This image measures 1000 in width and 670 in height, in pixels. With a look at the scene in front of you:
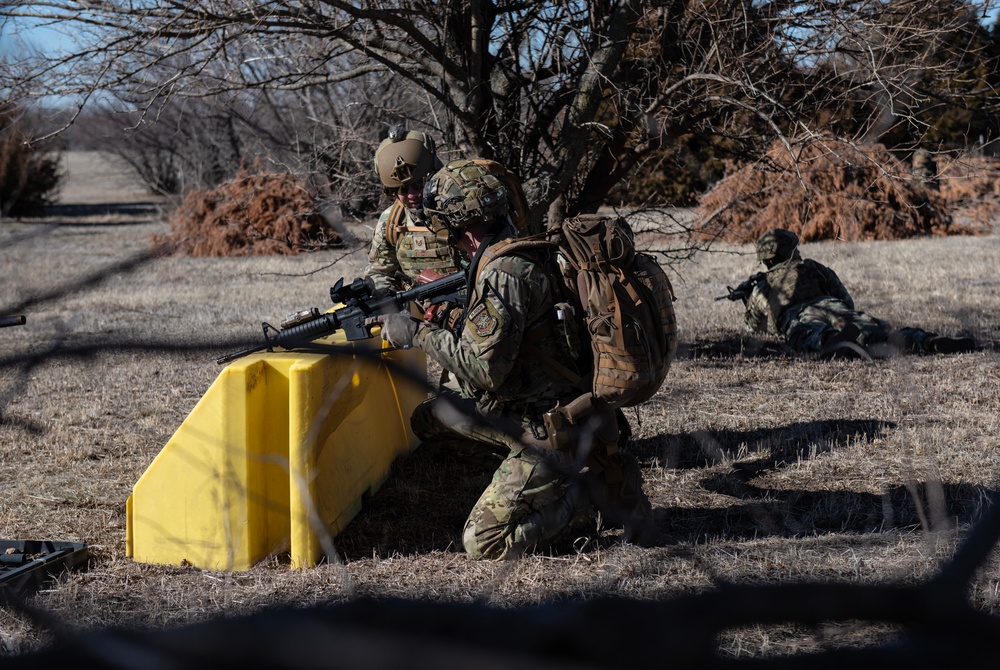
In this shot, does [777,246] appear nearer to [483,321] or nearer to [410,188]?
[410,188]

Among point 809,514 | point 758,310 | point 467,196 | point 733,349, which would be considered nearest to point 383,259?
point 467,196

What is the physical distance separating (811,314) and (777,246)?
74cm

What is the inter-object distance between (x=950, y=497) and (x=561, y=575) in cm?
198

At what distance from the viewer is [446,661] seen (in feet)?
2.10

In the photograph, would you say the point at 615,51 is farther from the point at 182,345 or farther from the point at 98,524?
the point at 182,345

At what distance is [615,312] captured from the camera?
141 inches

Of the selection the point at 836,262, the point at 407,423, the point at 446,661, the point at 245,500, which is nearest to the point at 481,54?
the point at 407,423

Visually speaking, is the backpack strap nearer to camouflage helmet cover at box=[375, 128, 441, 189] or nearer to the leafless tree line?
camouflage helmet cover at box=[375, 128, 441, 189]

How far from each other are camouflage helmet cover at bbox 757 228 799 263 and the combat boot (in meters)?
1.37

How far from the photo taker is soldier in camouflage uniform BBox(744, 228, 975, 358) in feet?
23.5

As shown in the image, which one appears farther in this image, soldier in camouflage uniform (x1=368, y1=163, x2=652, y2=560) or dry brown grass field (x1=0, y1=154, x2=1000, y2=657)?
soldier in camouflage uniform (x1=368, y1=163, x2=652, y2=560)

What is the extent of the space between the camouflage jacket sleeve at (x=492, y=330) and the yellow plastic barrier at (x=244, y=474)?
16.1 inches

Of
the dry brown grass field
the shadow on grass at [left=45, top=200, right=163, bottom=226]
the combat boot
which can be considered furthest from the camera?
the shadow on grass at [left=45, top=200, right=163, bottom=226]

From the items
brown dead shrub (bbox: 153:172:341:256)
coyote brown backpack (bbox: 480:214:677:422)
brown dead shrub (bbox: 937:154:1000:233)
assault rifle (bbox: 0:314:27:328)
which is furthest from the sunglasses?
brown dead shrub (bbox: 937:154:1000:233)
